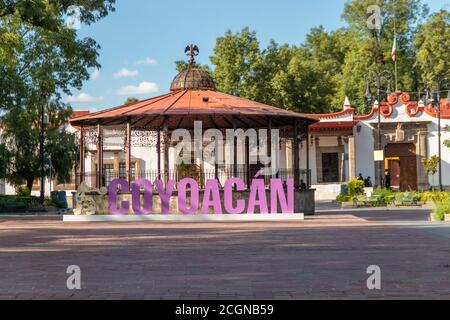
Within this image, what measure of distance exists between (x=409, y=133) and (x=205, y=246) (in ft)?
115

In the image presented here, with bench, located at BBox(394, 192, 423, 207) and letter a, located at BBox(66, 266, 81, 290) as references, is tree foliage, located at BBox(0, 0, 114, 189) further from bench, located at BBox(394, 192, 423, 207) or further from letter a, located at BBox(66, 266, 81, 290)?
letter a, located at BBox(66, 266, 81, 290)

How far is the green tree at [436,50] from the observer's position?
2315 inches

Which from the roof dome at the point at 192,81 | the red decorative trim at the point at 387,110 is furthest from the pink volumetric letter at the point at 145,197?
the red decorative trim at the point at 387,110

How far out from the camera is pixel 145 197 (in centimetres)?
2511

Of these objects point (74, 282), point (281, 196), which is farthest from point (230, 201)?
point (74, 282)

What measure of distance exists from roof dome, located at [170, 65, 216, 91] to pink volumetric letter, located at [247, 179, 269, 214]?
24.1 feet

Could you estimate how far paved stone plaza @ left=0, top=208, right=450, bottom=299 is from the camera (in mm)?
8906

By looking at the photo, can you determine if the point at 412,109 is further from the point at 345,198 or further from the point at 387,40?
the point at 387,40

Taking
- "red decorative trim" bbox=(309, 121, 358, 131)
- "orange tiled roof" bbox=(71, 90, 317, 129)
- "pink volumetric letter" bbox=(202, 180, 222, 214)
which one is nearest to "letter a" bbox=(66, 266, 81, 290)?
"pink volumetric letter" bbox=(202, 180, 222, 214)

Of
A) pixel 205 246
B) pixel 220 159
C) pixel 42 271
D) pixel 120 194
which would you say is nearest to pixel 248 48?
pixel 220 159

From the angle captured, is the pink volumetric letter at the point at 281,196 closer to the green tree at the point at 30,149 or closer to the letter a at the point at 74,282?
the letter a at the point at 74,282

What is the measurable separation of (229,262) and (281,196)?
1319cm

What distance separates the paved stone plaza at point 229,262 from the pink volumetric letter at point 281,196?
4.49 meters
